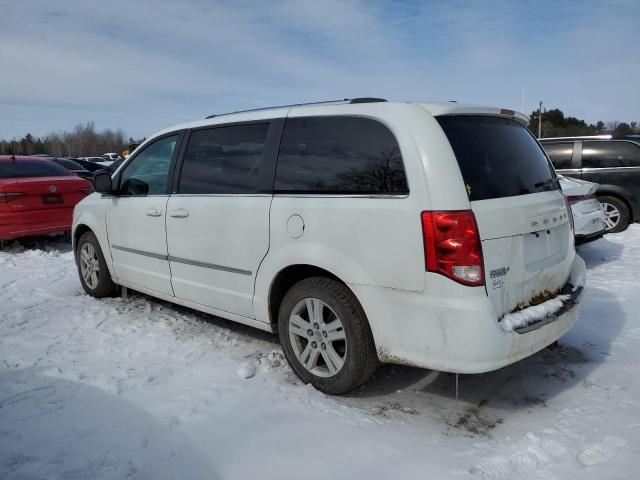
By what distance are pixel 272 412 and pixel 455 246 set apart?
147 centimetres

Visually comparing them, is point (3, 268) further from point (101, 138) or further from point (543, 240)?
point (101, 138)

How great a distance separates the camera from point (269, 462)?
2.56m

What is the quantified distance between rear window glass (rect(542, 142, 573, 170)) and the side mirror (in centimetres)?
708

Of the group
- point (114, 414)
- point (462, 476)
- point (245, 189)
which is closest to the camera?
point (462, 476)

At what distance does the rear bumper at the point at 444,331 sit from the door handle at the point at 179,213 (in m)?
1.67

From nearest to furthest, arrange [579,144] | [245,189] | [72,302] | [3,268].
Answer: [245,189] → [72,302] → [3,268] → [579,144]

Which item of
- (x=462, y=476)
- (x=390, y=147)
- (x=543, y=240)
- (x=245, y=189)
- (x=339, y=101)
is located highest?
(x=339, y=101)

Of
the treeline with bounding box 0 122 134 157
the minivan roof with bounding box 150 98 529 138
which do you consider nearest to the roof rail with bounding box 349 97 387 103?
the minivan roof with bounding box 150 98 529 138

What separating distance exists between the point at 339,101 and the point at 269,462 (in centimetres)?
222

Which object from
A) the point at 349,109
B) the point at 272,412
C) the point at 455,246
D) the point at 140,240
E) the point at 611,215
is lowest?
the point at 272,412

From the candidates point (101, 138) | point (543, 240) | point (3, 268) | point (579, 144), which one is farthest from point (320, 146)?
point (101, 138)

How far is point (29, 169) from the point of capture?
8375 mm

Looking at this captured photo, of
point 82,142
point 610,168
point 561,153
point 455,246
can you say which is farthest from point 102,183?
point 82,142

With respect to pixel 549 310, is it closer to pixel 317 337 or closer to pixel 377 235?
pixel 377 235
